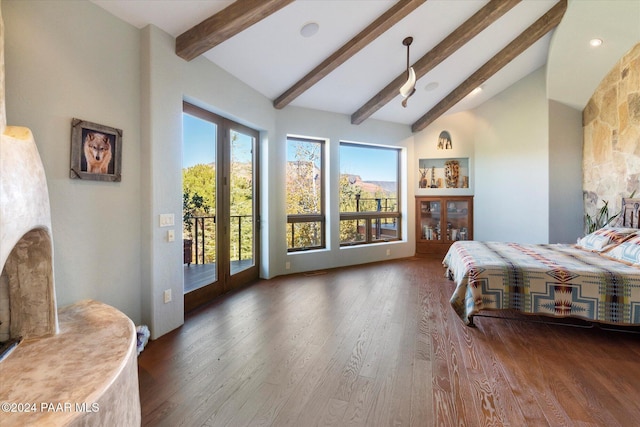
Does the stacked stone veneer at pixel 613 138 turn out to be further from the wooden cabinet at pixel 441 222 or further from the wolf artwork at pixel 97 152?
the wolf artwork at pixel 97 152

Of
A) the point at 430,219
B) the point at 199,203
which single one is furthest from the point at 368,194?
the point at 199,203

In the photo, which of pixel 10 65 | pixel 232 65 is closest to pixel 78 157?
pixel 10 65

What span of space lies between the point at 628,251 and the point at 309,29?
386 cm

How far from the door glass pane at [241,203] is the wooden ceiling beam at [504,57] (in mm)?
3482

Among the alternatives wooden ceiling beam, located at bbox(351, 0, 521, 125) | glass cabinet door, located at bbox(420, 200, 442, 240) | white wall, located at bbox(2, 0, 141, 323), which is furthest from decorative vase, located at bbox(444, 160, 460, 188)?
white wall, located at bbox(2, 0, 141, 323)

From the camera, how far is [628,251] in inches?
111

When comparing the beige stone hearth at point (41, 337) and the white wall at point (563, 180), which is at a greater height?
the white wall at point (563, 180)

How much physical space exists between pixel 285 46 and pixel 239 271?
2851 millimetres

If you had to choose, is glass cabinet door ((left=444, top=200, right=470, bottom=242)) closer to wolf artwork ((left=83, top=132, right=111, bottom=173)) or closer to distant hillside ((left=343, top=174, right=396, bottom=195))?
distant hillside ((left=343, top=174, right=396, bottom=195))

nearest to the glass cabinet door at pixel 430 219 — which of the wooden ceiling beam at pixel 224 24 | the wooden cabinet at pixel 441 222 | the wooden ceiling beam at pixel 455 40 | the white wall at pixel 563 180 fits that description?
the wooden cabinet at pixel 441 222

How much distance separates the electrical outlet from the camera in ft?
8.55

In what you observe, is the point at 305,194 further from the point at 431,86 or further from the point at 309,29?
the point at 431,86

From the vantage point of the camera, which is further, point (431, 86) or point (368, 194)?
point (368, 194)

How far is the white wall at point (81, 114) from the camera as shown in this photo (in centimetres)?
182
